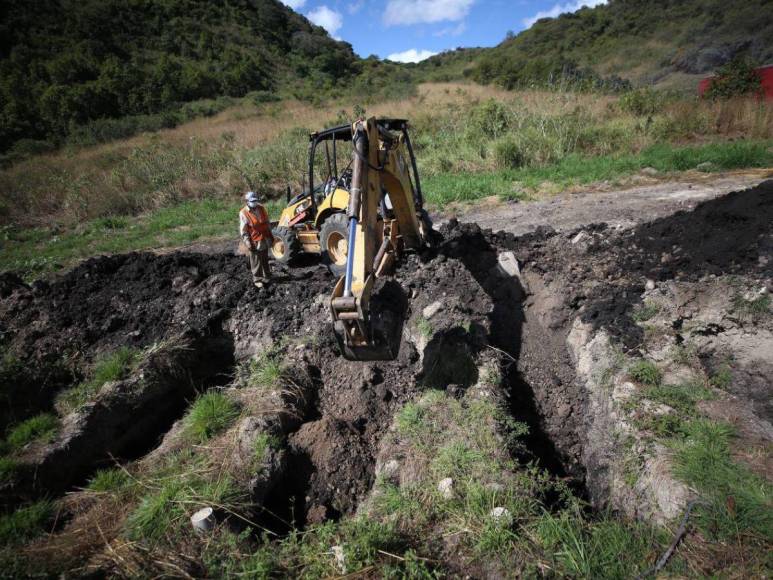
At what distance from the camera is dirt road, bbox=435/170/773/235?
7.62 meters

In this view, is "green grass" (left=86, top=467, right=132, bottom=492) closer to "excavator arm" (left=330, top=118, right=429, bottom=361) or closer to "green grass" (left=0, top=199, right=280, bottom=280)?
"excavator arm" (left=330, top=118, right=429, bottom=361)

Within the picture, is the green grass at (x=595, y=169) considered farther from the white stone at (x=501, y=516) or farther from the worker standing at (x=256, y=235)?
the white stone at (x=501, y=516)

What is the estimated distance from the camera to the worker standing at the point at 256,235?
632 cm

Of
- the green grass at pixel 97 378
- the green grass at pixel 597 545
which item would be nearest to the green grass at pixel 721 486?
the green grass at pixel 597 545

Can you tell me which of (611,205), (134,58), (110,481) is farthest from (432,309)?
(134,58)

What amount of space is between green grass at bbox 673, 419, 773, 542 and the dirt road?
15.5 ft

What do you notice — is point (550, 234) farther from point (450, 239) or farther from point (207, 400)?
point (207, 400)

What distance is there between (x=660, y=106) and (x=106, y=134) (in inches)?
1042

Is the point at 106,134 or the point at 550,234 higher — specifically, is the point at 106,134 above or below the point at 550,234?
above

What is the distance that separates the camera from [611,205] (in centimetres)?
820

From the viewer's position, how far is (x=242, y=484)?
10.9 ft

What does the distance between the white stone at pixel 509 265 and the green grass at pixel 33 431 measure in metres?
5.52

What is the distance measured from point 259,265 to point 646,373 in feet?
17.5

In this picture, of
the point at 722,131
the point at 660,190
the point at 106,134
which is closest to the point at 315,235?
the point at 660,190
